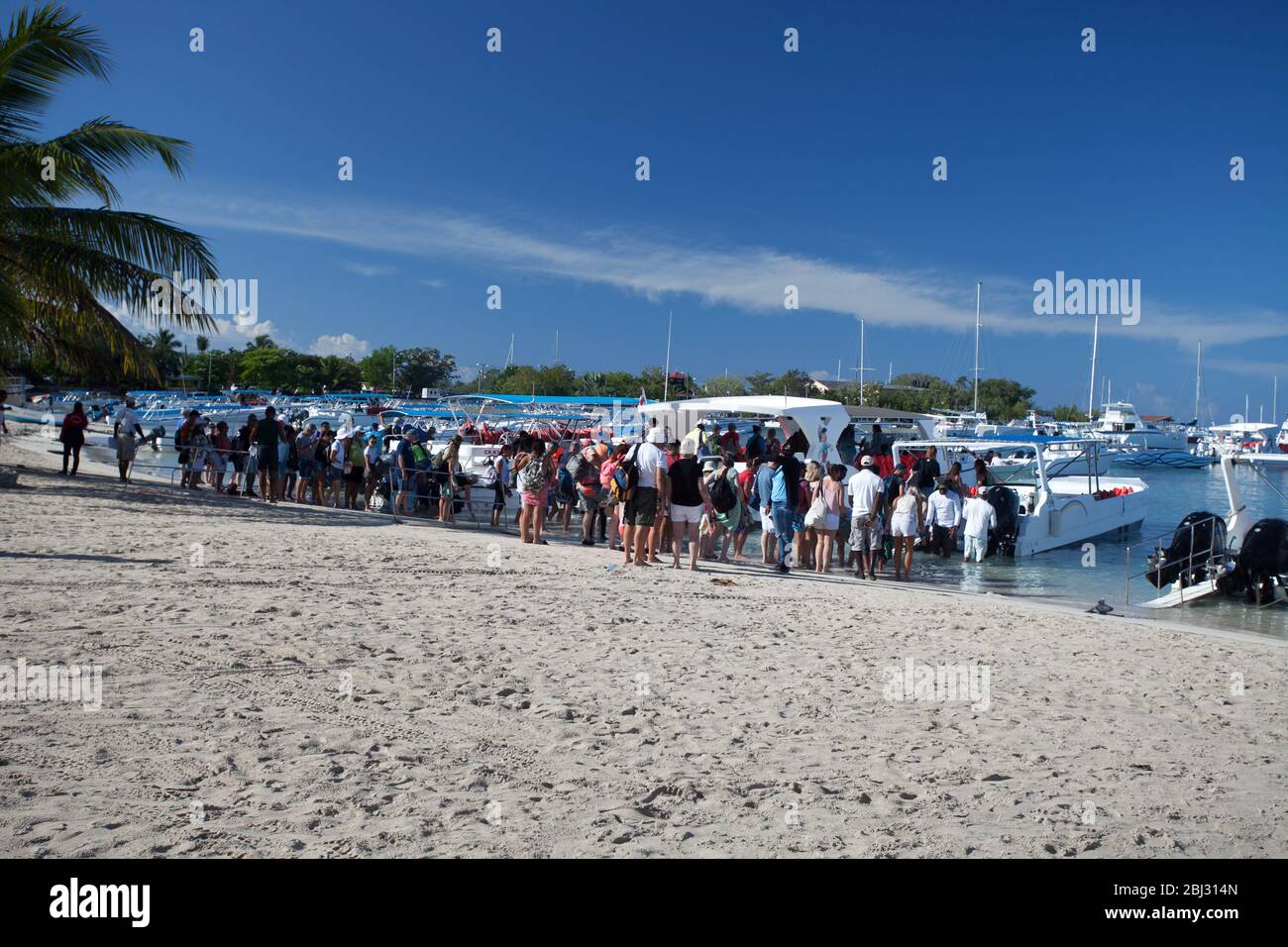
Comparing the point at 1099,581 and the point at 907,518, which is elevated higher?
the point at 907,518

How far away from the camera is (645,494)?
11562 millimetres

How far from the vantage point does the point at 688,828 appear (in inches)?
155

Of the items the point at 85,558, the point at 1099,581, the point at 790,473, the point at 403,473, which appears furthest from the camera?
the point at 403,473

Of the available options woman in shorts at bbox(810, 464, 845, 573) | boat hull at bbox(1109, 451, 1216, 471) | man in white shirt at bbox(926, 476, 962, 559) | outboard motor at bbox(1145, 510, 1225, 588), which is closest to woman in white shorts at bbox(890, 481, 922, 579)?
woman in shorts at bbox(810, 464, 845, 573)

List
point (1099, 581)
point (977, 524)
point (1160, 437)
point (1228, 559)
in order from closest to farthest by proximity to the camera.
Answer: point (1228, 559)
point (1099, 581)
point (977, 524)
point (1160, 437)

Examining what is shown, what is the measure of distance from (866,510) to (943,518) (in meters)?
4.08

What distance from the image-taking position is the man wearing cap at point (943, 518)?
15.6 meters

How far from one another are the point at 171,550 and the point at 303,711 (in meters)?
5.85

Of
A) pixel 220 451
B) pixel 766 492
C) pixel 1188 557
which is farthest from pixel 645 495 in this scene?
pixel 220 451

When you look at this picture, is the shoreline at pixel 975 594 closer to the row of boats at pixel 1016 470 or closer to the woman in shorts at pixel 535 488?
the woman in shorts at pixel 535 488

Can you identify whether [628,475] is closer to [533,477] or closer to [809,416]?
[533,477]

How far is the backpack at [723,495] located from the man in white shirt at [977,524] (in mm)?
5571

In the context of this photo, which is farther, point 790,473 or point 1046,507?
point 1046,507
